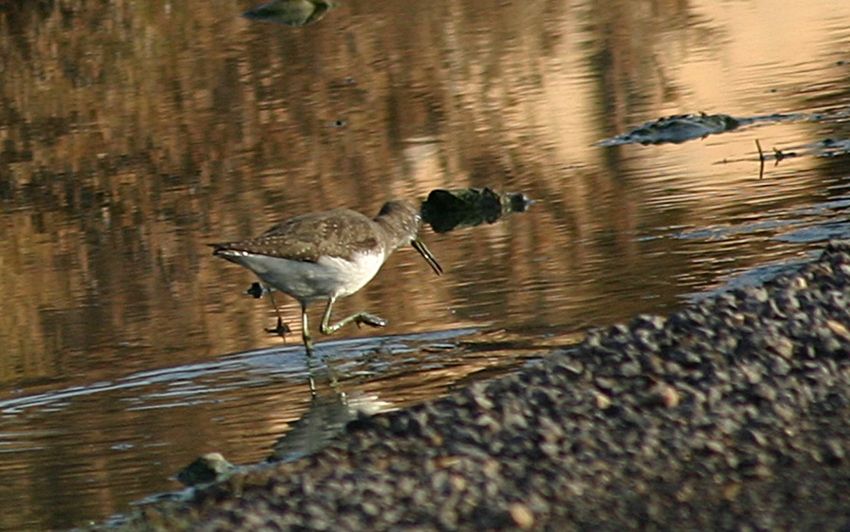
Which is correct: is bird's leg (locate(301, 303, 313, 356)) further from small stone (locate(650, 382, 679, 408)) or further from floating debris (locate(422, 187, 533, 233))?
floating debris (locate(422, 187, 533, 233))

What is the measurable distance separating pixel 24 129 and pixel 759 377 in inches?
653

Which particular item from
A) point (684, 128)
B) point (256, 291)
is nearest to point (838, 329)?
point (256, 291)

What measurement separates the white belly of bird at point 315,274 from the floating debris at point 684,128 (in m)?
7.00

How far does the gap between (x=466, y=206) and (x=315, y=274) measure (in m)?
4.42

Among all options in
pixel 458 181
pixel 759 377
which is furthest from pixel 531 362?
pixel 458 181

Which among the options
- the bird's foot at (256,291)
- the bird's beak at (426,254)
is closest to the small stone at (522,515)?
the bird's beak at (426,254)

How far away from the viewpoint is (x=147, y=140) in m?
23.1

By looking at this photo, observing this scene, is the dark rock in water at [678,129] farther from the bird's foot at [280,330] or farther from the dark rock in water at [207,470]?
the dark rock in water at [207,470]

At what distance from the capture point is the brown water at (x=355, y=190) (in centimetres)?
1146

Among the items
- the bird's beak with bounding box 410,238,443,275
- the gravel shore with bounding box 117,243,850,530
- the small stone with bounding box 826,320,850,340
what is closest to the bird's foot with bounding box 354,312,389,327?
the bird's beak with bounding box 410,238,443,275

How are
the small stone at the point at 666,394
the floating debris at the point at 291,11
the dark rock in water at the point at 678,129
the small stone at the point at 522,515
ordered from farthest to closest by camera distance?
the floating debris at the point at 291,11
the dark rock in water at the point at 678,129
the small stone at the point at 666,394
the small stone at the point at 522,515

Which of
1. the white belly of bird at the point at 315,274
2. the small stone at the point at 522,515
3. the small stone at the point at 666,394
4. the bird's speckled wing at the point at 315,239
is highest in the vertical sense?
the bird's speckled wing at the point at 315,239

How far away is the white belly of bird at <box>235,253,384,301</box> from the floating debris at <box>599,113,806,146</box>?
700 centimetres

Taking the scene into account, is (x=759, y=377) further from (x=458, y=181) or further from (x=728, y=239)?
(x=458, y=181)
